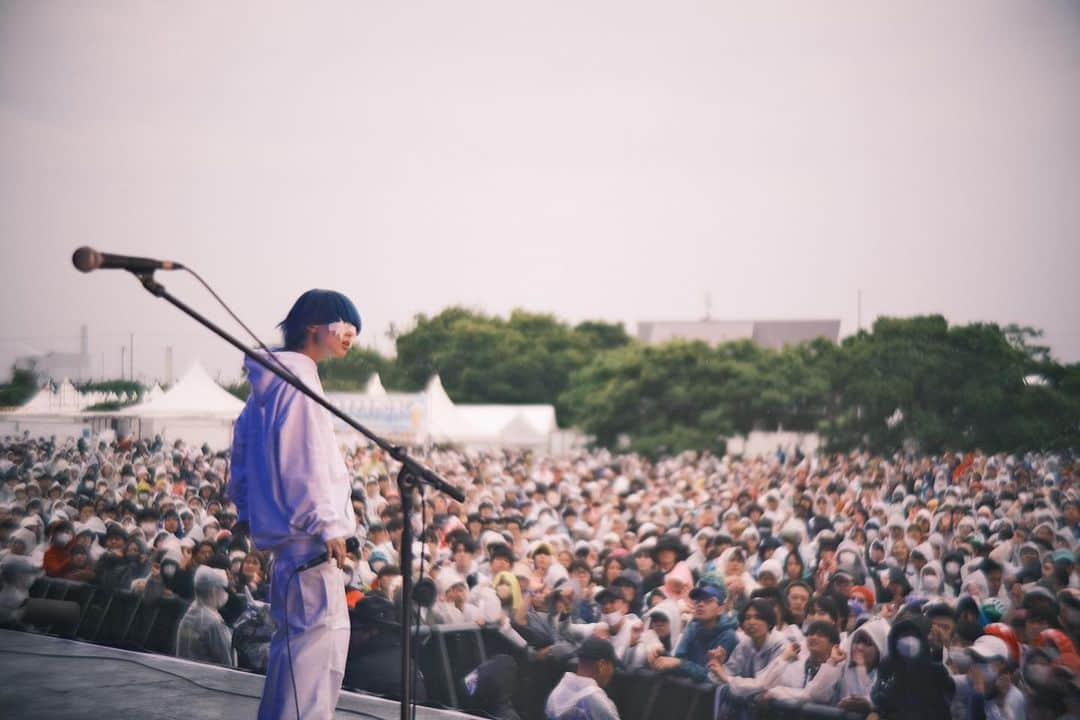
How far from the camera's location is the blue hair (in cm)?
242

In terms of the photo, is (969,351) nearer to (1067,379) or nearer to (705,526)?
(1067,379)

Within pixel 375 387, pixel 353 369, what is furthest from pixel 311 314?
pixel 375 387

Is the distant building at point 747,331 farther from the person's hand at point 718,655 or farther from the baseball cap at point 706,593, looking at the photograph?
the person's hand at point 718,655

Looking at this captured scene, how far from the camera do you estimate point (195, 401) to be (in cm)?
924

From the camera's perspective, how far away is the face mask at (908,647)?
347cm

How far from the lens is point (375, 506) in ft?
24.2

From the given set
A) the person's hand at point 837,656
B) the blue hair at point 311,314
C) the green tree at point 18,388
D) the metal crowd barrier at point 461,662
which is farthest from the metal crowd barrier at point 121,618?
the person's hand at point 837,656

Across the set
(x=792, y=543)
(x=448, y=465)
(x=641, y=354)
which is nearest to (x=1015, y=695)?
(x=792, y=543)

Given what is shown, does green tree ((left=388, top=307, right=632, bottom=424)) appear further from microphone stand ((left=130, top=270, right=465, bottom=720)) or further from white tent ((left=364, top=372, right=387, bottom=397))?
microphone stand ((left=130, top=270, right=465, bottom=720))

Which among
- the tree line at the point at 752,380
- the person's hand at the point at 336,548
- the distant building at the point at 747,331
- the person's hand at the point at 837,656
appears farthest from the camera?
the distant building at the point at 747,331

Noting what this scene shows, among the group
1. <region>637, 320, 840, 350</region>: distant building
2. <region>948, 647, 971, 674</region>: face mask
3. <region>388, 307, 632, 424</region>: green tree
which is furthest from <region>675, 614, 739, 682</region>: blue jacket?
<region>637, 320, 840, 350</region>: distant building

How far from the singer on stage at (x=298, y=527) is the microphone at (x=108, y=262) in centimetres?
39

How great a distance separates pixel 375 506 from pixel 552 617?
10.7 ft

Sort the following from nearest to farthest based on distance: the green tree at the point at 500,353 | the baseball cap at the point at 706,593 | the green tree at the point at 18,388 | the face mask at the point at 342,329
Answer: the face mask at the point at 342,329 → the baseball cap at the point at 706,593 → the green tree at the point at 18,388 → the green tree at the point at 500,353
